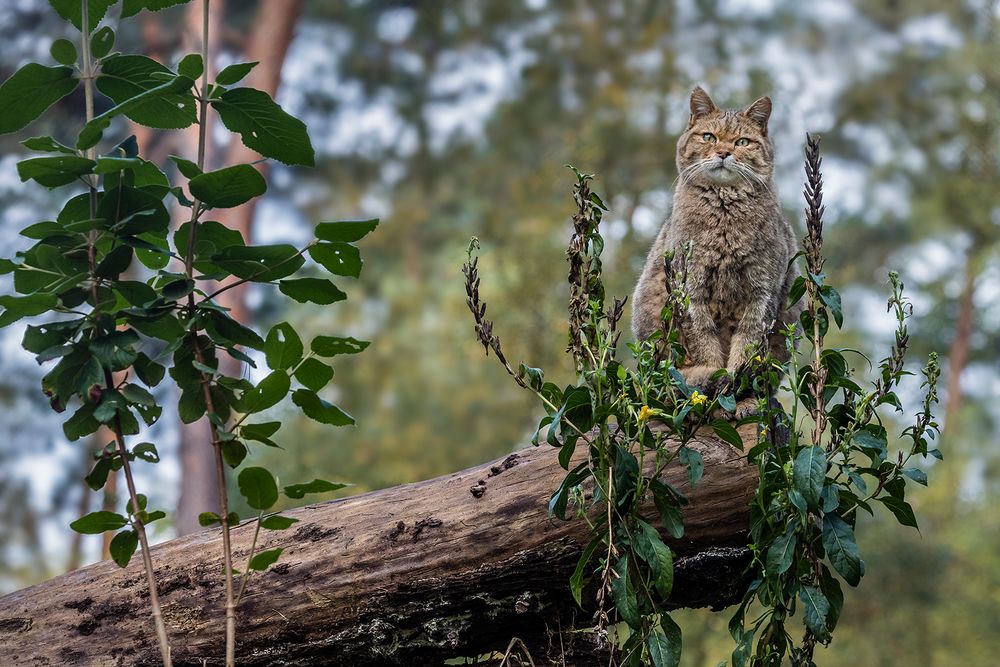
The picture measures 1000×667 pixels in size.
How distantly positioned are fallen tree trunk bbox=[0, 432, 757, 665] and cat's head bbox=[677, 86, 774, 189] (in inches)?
31.8

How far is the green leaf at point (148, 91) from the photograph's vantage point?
55.9 inches

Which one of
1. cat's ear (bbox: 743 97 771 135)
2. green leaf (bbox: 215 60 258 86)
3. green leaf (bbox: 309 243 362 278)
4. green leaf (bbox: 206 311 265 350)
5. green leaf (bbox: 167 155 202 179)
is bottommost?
green leaf (bbox: 206 311 265 350)

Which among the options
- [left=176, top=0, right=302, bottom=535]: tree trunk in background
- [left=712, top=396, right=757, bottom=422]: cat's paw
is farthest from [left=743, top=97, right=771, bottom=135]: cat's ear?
[left=176, top=0, right=302, bottom=535]: tree trunk in background

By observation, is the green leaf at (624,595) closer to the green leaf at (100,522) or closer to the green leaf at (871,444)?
the green leaf at (871,444)

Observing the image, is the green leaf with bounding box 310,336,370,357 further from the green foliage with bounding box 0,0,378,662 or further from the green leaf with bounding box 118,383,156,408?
the green leaf with bounding box 118,383,156,408

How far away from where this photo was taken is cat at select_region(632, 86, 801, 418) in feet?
7.79

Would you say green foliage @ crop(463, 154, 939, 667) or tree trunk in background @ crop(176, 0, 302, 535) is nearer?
green foliage @ crop(463, 154, 939, 667)

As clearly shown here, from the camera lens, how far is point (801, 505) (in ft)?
5.38

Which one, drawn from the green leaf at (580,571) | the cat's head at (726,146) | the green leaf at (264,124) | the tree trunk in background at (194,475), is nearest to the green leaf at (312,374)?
the green leaf at (264,124)

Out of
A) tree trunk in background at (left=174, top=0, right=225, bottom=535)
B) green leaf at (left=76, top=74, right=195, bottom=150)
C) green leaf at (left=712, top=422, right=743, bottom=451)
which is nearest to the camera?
green leaf at (left=76, top=74, right=195, bottom=150)

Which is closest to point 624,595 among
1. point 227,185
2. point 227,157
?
point 227,185

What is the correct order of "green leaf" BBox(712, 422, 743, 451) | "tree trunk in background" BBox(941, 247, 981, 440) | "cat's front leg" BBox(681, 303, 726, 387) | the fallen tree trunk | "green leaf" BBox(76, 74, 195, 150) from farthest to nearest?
"tree trunk in background" BBox(941, 247, 981, 440) → "cat's front leg" BBox(681, 303, 726, 387) → the fallen tree trunk → "green leaf" BBox(712, 422, 743, 451) → "green leaf" BBox(76, 74, 195, 150)

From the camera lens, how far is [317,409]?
5.10ft

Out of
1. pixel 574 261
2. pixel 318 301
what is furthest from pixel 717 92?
pixel 318 301
